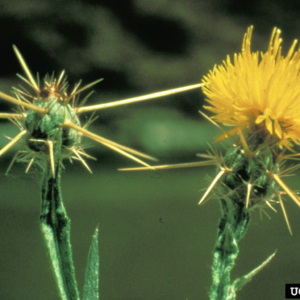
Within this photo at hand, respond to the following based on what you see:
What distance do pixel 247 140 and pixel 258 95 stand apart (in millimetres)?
97

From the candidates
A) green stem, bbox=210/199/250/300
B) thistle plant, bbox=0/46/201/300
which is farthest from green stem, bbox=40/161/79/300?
green stem, bbox=210/199/250/300

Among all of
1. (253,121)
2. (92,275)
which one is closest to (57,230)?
(92,275)

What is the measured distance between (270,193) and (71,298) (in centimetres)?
41

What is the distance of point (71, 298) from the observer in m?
0.62

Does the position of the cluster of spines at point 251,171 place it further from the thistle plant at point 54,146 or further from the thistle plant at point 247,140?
the thistle plant at point 54,146

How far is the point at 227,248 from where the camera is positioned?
667mm

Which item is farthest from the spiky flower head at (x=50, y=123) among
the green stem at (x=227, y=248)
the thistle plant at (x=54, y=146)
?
the green stem at (x=227, y=248)

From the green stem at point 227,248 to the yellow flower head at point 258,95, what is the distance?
0.15 meters

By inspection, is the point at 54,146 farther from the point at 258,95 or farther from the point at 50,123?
the point at 258,95

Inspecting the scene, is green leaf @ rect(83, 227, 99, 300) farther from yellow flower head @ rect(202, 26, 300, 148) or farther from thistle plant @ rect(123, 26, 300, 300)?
yellow flower head @ rect(202, 26, 300, 148)

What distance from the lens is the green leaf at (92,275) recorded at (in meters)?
0.69

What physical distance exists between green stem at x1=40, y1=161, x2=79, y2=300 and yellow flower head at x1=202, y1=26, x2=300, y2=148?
1.10ft

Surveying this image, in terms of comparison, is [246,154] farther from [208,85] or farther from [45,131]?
[45,131]

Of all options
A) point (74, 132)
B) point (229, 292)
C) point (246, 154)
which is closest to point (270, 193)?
point (246, 154)
